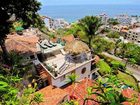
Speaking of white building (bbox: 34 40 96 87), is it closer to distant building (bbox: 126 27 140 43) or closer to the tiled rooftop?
the tiled rooftop

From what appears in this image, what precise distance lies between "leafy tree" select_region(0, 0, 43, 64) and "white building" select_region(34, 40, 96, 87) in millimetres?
4945

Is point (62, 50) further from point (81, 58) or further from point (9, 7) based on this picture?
point (9, 7)

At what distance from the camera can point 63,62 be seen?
24719 mm

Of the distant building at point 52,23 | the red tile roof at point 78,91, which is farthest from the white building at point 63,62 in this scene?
the distant building at point 52,23

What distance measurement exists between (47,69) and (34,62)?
6.43ft

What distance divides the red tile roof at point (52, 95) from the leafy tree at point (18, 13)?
566cm

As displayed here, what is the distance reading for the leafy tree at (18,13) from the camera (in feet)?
60.4

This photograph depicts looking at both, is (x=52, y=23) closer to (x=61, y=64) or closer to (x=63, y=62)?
(x=63, y=62)

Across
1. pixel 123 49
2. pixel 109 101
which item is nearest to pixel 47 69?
pixel 109 101

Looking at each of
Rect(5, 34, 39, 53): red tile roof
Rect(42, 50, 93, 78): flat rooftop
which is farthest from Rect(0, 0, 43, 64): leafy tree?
Rect(42, 50, 93, 78): flat rooftop

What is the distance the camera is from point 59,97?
1980 centimetres

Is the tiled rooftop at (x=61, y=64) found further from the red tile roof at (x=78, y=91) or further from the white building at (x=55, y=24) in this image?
the white building at (x=55, y=24)

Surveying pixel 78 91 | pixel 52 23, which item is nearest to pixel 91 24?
pixel 78 91

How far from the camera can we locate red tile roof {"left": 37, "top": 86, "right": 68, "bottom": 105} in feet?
62.4
